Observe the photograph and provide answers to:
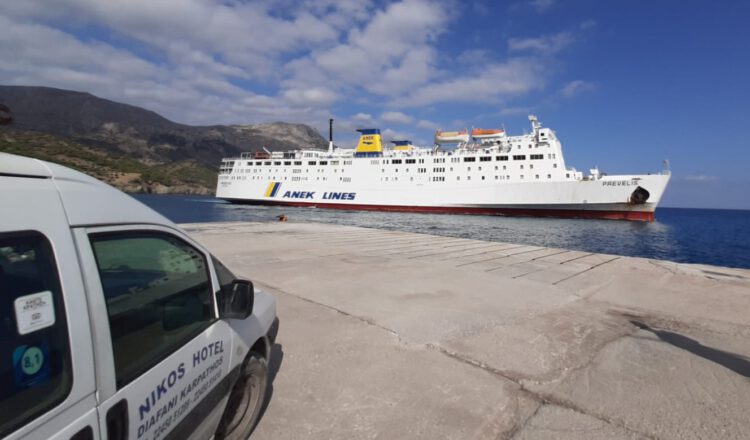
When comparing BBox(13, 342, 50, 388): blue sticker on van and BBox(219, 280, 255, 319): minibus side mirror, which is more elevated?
BBox(13, 342, 50, 388): blue sticker on van

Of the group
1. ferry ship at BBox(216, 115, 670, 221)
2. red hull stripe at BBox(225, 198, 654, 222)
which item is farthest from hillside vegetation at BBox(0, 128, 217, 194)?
red hull stripe at BBox(225, 198, 654, 222)

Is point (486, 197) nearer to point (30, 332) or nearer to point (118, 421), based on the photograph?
point (118, 421)

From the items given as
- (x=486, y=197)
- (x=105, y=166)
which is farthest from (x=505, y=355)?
(x=105, y=166)

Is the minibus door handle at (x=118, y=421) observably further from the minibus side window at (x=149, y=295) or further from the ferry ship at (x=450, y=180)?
the ferry ship at (x=450, y=180)

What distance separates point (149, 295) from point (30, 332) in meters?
0.64

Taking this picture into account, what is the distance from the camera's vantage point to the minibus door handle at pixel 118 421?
1272 millimetres

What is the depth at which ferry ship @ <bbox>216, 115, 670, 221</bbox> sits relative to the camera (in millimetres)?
39125

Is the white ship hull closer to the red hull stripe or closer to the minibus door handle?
the red hull stripe

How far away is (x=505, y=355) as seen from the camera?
3627mm

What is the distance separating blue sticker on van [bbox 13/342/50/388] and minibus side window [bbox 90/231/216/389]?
0.77ft

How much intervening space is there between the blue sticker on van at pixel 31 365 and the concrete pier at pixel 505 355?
1635 millimetres

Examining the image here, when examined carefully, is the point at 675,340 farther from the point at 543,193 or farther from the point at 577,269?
the point at 543,193

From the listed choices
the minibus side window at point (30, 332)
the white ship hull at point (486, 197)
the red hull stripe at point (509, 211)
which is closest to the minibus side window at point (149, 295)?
the minibus side window at point (30, 332)

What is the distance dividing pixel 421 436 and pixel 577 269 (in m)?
7.40
